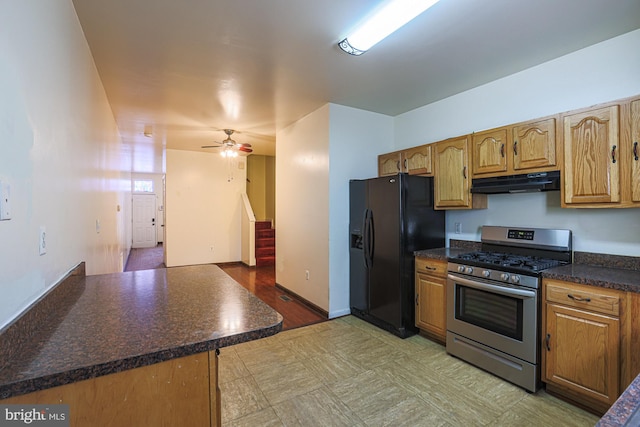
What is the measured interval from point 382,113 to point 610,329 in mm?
3097

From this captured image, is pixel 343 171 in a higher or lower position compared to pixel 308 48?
lower

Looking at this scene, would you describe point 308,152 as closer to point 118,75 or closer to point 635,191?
point 118,75

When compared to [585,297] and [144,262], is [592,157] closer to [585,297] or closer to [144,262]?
[585,297]

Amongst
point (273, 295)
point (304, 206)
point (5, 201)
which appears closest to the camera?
point (5, 201)

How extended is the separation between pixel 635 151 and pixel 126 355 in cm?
294

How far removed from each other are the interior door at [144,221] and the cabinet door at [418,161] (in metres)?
9.83

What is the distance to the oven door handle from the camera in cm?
213

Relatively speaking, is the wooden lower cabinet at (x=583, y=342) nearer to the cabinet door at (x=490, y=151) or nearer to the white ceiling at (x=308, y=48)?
the cabinet door at (x=490, y=151)

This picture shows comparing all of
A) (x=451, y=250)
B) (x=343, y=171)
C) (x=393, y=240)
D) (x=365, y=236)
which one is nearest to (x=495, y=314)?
(x=451, y=250)

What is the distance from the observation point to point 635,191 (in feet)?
6.27

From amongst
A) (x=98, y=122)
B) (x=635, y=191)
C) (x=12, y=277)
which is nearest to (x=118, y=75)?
(x=98, y=122)

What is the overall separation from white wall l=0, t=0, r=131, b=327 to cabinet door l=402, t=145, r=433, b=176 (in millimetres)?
3023

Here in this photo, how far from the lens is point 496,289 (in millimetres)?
2289

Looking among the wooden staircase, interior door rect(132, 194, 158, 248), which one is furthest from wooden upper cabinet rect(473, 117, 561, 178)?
interior door rect(132, 194, 158, 248)
